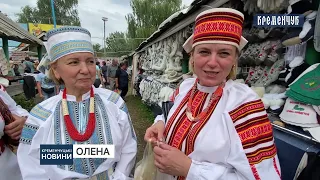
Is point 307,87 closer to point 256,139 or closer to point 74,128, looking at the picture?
point 256,139

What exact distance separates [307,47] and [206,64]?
1202 millimetres

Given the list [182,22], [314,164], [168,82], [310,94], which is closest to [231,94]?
[314,164]

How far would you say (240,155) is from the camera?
1.07m

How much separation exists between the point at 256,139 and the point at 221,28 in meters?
0.55

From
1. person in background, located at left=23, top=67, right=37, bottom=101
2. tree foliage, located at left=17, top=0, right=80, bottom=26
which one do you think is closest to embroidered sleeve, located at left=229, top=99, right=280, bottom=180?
person in background, located at left=23, top=67, right=37, bottom=101

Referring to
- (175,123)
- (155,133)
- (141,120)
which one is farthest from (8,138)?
(141,120)

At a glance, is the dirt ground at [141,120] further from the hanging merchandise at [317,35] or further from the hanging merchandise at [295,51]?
the hanging merchandise at [317,35]

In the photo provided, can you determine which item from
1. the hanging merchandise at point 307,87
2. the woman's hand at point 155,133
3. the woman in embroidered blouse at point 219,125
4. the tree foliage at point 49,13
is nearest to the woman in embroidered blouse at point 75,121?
the woman's hand at point 155,133

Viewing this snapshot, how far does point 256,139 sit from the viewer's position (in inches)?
42.7

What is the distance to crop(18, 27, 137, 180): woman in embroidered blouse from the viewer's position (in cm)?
148

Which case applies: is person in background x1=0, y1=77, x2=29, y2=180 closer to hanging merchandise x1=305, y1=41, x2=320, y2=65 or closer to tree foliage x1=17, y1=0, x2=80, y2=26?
hanging merchandise x1=305, y1=41, x2=320, y2=65

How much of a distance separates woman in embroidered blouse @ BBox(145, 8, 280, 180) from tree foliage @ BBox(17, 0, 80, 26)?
41073mm

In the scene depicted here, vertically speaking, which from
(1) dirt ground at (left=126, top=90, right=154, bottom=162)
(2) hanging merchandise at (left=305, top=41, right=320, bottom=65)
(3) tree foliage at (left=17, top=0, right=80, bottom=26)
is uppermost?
(3) tree foliage at (left=17, top=0, right=80, bottom=26)

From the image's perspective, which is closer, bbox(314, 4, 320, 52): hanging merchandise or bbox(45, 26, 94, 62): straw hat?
bbox(45, 26, 94, 62): straw hat
